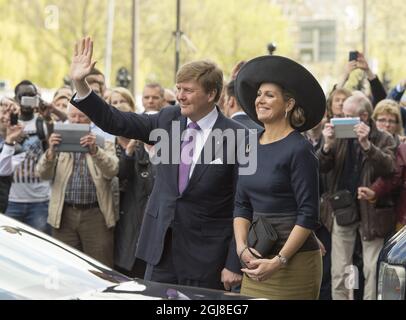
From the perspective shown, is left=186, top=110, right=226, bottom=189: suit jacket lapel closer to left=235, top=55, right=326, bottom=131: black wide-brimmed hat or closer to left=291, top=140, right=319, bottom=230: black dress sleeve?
left=235, top=55, right=326, bottom=131: black wide-brimmed hat

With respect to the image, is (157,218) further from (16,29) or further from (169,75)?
(169,75)

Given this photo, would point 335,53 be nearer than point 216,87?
No

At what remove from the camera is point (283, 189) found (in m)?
5.93

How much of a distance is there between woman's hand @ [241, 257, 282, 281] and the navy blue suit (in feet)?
1.22

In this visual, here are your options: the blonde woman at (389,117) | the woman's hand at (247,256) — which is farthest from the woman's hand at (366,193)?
the woman's hand at (247,256)

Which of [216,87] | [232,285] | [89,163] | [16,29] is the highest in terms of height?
[16,29]

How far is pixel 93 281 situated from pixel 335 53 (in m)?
77.3

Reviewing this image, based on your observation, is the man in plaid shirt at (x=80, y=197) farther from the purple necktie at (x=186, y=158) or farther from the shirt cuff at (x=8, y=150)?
the purple necktie at (x=186, y=158)

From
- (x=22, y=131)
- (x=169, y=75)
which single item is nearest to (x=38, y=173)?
(x=22, y=131)

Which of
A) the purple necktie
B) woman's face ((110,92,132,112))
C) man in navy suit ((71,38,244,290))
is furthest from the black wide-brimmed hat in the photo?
woman's face ((110,92,132,112))

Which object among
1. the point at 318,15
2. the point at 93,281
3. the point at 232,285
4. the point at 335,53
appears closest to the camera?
the point at 93,281

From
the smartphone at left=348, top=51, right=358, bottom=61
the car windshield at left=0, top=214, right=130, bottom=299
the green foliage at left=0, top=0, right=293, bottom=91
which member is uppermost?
the green foliage at left=0, top=0, right=293, bottom=91

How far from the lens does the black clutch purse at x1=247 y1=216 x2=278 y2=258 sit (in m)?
5.91
